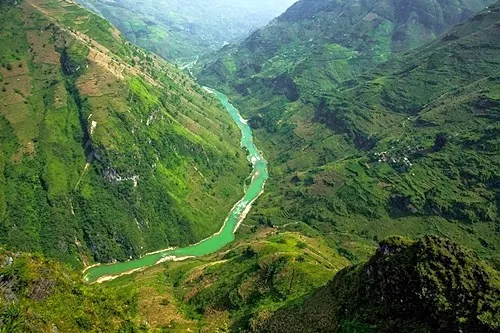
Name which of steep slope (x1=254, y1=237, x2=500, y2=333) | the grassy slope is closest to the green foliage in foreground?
the grassy slope

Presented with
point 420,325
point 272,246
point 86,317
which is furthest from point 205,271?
point 420,325

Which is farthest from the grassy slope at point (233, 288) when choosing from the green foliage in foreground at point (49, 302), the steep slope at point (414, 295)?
the steep slope at point (414, 295)

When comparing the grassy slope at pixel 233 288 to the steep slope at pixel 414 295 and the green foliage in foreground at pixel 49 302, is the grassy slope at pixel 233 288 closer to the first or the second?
the green foliage in foreground at pixel 49 302

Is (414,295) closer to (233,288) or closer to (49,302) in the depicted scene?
(49,302)

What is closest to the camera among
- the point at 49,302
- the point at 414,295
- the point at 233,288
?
the point at 49,302

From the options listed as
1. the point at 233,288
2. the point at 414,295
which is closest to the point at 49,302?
the point at 414,295

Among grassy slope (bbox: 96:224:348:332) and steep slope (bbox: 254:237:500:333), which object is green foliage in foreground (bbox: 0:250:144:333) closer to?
grassy slope (bbox: 96:224:348:332)
